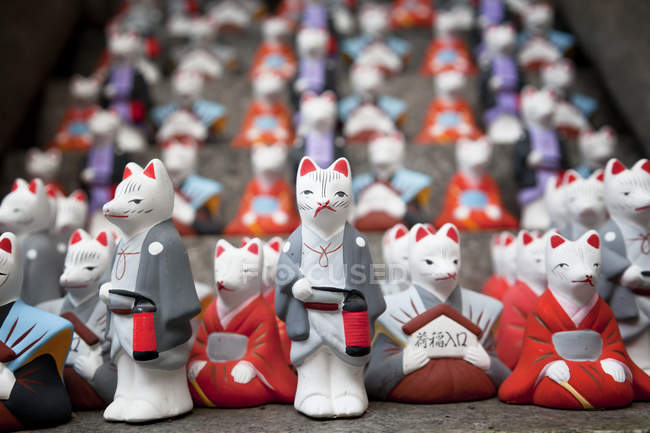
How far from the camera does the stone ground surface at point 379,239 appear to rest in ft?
6.38

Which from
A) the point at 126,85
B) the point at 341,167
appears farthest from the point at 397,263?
the point at 126,85

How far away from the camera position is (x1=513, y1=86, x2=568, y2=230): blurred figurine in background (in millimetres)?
3496

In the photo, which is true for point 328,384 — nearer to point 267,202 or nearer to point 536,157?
point 267,202

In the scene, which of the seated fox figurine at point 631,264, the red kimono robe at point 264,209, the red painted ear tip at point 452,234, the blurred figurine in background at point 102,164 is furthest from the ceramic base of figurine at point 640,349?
the blurred figurine in background at point 102,164

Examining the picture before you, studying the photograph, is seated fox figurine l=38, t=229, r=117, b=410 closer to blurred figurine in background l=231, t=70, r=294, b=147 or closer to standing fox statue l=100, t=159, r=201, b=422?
standing fox statue l=100, t=159, r=201, b=422

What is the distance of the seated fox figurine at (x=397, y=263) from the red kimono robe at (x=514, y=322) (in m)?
0.38

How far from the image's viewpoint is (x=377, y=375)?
2234 mm

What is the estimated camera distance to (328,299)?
207 cm

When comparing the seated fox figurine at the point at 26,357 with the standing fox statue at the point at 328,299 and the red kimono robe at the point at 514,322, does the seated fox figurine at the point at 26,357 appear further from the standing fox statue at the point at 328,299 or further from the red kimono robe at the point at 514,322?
the red kimono robe at the point at 514,322

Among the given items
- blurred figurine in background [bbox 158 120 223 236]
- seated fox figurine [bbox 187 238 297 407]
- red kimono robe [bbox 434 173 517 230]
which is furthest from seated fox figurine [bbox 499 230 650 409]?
blurred figurine in background [bbox 158 120 223 236]

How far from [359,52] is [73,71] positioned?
7.15 feet

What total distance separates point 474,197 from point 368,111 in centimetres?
93

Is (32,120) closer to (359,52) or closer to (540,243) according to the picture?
(359,52)

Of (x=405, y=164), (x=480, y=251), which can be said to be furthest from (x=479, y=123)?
(x=480, y=251)
